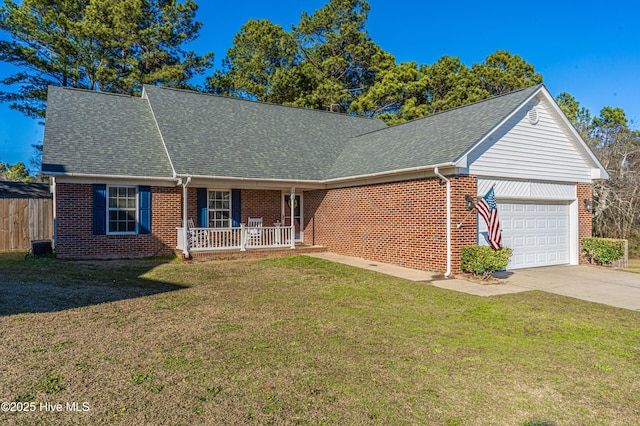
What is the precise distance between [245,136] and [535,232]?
35.8 ft

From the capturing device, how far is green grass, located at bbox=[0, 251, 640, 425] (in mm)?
3703

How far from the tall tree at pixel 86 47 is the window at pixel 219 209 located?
14741 millimetres

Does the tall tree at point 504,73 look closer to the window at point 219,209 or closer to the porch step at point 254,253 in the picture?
the porch step at point 254,253

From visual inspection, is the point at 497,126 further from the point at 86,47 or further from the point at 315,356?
the point at 86,47

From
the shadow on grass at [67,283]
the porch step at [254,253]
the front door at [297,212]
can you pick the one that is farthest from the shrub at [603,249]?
the shadow on grass at [67,283]

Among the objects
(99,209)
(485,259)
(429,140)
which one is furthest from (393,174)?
(99,209)

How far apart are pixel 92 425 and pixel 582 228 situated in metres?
14.7

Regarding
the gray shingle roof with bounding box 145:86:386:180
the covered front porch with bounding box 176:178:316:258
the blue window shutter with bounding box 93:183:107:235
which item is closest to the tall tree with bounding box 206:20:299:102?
the gray shingle roof with bounding box 145:86:386:180

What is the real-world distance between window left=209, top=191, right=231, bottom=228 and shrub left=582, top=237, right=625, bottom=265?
39.5 ft

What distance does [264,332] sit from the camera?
5.92m

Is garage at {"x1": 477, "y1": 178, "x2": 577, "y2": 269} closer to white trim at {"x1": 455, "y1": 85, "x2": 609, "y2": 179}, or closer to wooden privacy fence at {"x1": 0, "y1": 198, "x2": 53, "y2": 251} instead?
white trim at {"x1": 455, "y1": 85, "x2": 609, "y2": 179}

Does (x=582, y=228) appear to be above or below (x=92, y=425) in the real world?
above

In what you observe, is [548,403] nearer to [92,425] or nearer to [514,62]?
[92,425]

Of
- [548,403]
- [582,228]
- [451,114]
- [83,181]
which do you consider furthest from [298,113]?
[548,403]
